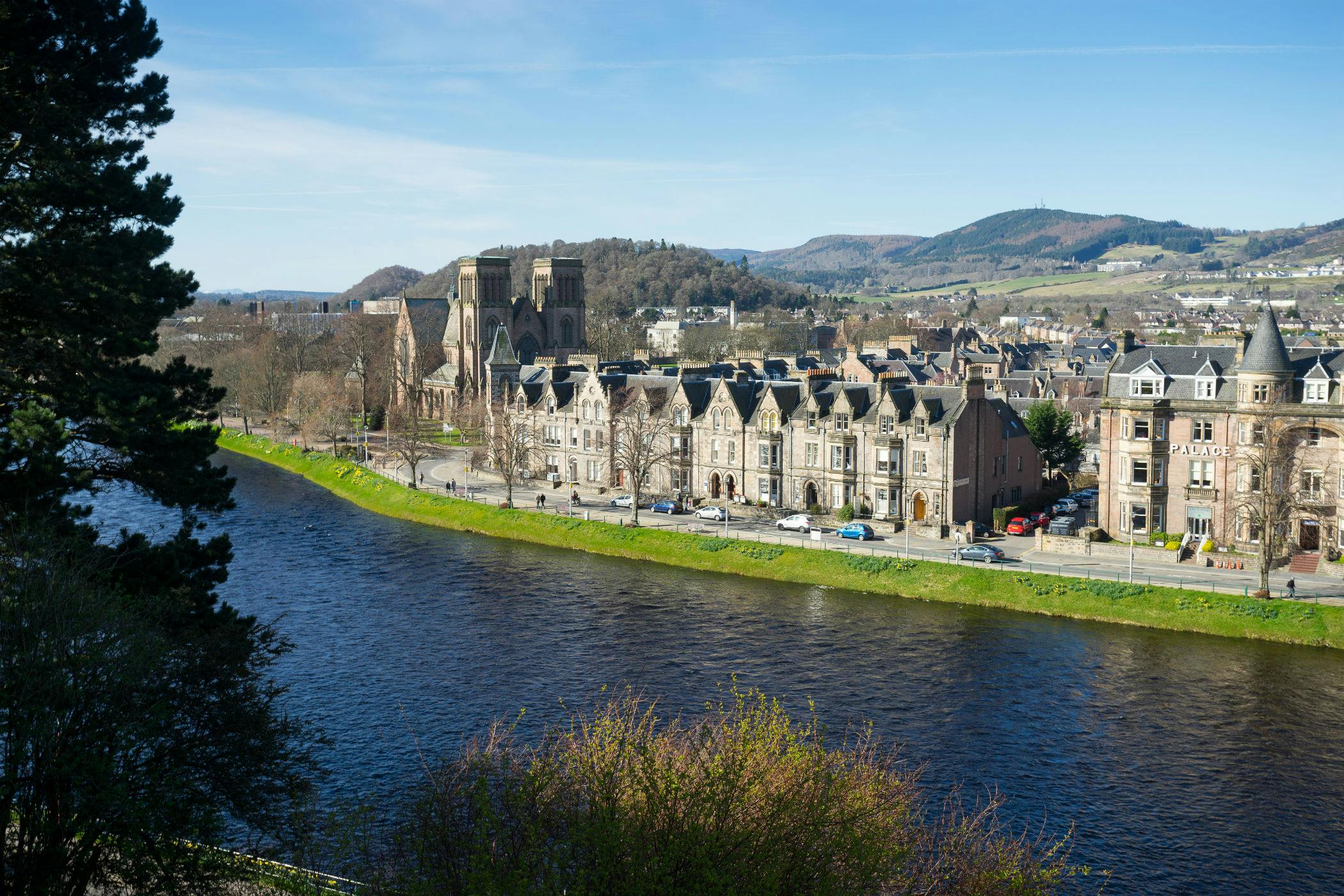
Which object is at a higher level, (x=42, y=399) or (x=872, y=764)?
(x=42, y=399)

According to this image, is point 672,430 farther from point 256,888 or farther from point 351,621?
point 256,888

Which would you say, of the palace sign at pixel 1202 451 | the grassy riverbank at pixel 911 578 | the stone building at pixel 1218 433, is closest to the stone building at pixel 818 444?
the stone building at pixel 1218 433

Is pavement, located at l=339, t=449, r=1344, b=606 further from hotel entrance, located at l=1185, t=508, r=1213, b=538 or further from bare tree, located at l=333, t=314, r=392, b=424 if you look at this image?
bare tree, located at l=333, t=314, r=392, b=424

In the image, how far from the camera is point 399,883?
19.9 meters

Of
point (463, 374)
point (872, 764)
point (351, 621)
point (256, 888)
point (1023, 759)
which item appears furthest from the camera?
point (463, 374)

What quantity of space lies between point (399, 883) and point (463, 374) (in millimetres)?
129948

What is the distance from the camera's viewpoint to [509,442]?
285ft

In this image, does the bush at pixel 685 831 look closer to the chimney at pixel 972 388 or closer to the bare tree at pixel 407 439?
the chimney at pixel 972 388

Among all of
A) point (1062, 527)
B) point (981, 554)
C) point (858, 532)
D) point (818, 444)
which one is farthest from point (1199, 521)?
point (818, 444)

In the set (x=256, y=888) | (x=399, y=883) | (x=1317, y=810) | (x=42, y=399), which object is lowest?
(x=1317, y=810)

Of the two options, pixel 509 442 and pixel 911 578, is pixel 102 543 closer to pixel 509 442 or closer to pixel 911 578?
pixel 911 578

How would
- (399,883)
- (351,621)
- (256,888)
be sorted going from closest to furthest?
1. (399,883)
2. (256,888)
3. (351,621)

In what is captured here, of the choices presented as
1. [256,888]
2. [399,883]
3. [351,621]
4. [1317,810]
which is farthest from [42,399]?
[1317,810]

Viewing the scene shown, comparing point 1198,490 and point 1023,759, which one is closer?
point 1023,759
